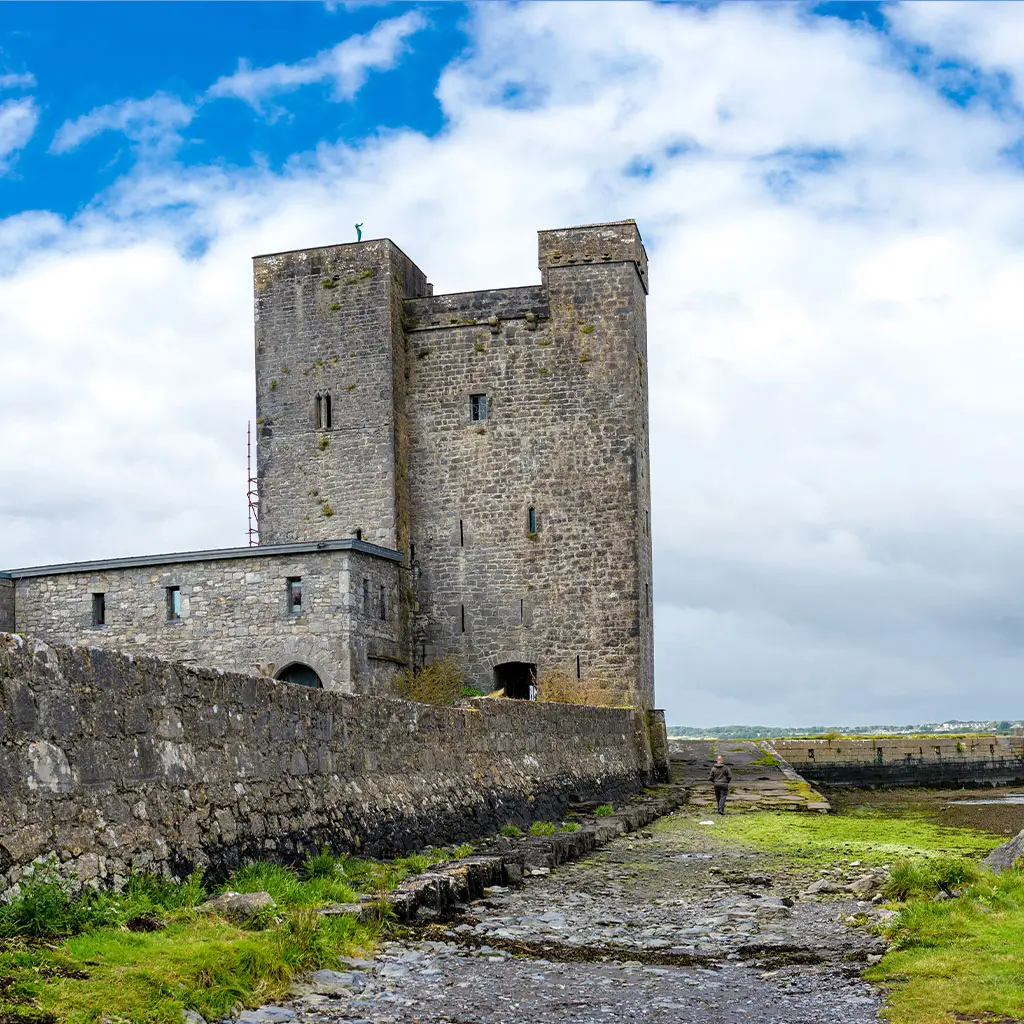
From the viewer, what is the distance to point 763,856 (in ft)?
53.0

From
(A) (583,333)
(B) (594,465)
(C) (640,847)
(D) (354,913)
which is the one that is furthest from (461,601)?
(D) (354,913)

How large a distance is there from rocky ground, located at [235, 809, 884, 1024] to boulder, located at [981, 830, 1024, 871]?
3.83 ft

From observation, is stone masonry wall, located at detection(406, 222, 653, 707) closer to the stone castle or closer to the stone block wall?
the stone castle

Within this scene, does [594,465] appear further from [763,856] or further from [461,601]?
[763,856]

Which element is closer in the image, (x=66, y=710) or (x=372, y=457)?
(x=66, y=710)

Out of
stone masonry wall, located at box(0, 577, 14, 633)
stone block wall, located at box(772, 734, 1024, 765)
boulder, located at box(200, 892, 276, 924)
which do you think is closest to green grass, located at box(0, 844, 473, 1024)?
boulder, located at box(200, 892, 276, 924)

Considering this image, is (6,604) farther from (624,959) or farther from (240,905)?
(624,959)

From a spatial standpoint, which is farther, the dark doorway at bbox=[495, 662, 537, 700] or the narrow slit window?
the dark doorway at bbox=[495, 662, 537, 700]

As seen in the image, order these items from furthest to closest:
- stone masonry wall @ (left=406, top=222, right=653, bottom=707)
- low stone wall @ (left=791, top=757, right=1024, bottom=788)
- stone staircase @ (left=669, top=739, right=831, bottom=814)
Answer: low stone wall @ (left=791, top=757, right=1024, bottom=788)
stone masonry wall @ (left=406, top=222, right=653, bottom=707)
stone staircase @ (left=669, top=739, right=831, bottom=814)

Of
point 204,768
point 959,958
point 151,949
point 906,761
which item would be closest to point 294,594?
point 204,768

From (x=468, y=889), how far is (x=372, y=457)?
2408cm

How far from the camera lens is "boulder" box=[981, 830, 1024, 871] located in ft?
39.5

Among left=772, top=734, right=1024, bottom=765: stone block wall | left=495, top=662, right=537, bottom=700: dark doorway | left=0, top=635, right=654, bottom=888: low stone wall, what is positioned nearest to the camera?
left=0, top=635, right=654, bottom=888: low stone wall

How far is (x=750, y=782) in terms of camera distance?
31.0 metres
